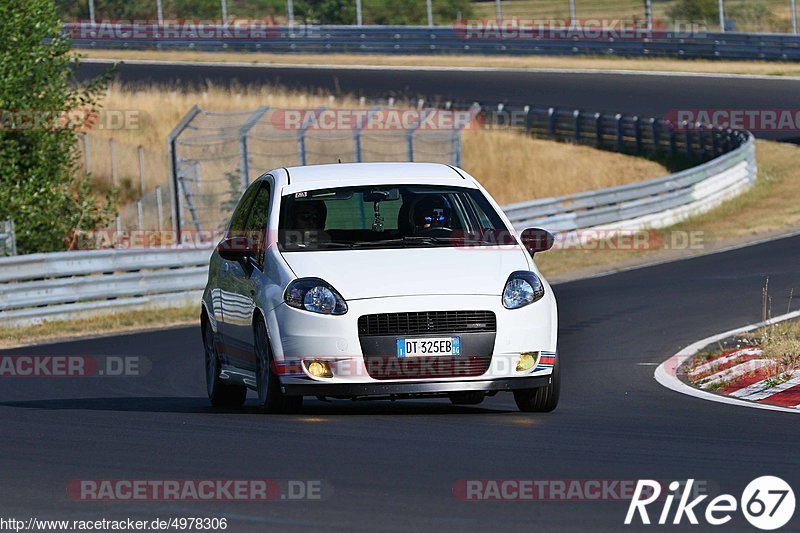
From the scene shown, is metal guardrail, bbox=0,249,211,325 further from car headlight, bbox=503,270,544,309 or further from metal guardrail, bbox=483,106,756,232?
car headlight, bbox=503,270,544,309

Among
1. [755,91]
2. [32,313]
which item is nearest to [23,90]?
[32,313]

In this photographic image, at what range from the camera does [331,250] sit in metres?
9.66

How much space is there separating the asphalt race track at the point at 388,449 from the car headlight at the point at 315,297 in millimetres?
676

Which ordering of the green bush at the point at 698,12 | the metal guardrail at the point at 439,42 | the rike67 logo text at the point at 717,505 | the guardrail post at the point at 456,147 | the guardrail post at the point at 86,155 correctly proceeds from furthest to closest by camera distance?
the green bush at the point at 698,12 → the metal guardrail at the point at 439,42 → the guardrail post at the point at 86,155 → the guardrail post at the point at 456,147 → the rike67 logo text at the point at 717,505

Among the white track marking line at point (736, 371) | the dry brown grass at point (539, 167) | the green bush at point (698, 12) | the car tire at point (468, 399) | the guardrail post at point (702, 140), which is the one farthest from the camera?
the green bush at point (698, 12)

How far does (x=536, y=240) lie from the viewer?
9.96m

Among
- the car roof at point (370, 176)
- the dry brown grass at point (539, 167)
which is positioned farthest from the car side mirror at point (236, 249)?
the dry brown grass at point (539, 167)

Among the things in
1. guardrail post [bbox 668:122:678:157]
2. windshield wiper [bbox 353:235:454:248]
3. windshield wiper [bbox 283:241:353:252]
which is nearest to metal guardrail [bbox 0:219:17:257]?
windshield wiper [bbox 283:241:353:252]

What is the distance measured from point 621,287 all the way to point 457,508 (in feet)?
48.4

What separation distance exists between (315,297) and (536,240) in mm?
1661

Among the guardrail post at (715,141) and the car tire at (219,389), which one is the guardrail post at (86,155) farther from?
the car tire at (219,389)

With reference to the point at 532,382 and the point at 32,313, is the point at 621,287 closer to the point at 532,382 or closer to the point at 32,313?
the point at 32,313

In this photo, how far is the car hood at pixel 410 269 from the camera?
9086mm

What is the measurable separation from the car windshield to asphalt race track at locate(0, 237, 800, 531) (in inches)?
43.7
